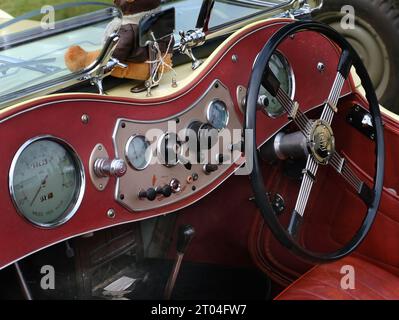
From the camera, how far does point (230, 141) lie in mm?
1922

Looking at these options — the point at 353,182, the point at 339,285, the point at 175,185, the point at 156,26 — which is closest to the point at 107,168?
the point at 175,185

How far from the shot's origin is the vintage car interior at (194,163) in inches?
63.3

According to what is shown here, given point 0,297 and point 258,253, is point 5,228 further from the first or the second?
point 258,253

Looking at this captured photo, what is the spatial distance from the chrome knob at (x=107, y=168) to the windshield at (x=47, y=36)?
243mm

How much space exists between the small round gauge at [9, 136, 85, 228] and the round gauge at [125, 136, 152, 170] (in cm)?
14

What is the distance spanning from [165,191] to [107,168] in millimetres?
190

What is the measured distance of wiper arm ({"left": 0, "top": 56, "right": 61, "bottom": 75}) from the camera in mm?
1760

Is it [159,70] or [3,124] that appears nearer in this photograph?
[3,124]

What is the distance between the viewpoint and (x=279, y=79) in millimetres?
2035

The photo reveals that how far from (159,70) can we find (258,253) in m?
0.74

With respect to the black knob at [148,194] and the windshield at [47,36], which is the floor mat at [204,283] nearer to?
the black knob at [148,194]

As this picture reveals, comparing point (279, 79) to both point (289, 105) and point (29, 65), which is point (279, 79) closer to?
point (289, 105)

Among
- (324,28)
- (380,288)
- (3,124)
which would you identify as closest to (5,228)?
(3,124)

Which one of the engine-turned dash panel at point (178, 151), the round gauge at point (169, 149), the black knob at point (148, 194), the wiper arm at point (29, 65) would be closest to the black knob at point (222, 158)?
the engine-turned dash panel at point (178, 151)
